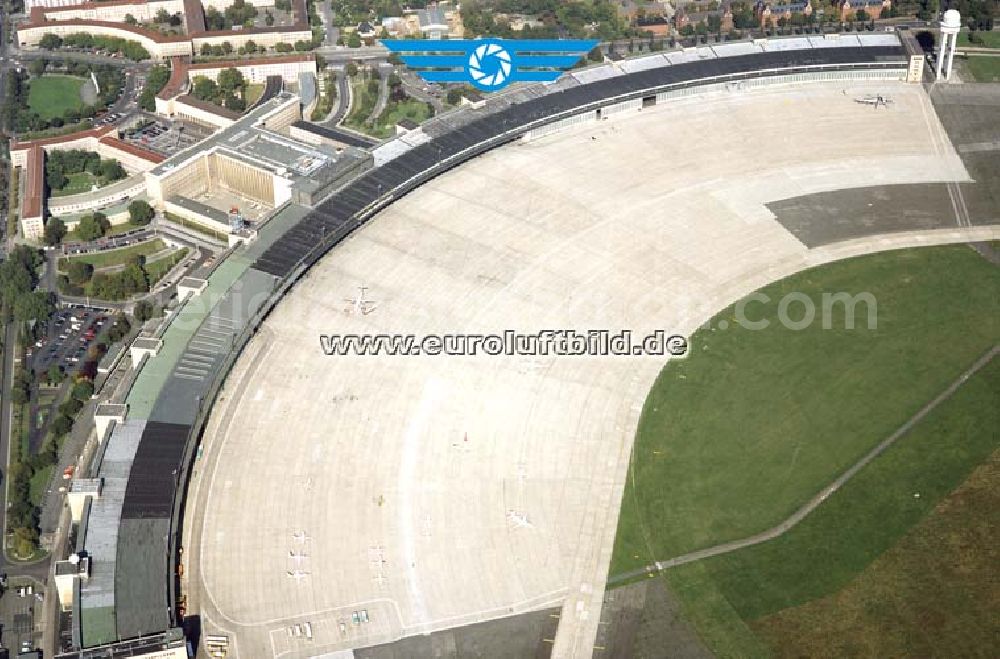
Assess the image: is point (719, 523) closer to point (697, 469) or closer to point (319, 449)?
point (697, 469)


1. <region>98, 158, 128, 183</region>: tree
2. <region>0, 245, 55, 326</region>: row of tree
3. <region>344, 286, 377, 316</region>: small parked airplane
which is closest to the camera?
<region>344, 286, 377, 316</region>: small parked airplane

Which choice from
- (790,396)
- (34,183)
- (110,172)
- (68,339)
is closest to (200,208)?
(110,172)

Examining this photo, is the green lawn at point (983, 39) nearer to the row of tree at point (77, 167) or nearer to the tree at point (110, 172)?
the tree at point (110, 172)

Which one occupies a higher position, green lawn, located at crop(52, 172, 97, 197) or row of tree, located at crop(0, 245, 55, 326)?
green lawn, located at crop(52, 172, 97, 197)

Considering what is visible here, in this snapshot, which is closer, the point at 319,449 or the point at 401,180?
the point at 319,449

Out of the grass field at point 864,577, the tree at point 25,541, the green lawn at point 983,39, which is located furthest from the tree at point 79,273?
the green lawn at point 983,39

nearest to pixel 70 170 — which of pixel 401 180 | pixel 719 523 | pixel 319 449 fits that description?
pixel 401 180

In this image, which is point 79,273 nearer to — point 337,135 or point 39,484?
point 39,484

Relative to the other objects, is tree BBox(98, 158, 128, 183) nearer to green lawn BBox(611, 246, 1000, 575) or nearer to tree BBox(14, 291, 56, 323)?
tree BBox(14, 291, 56, 323)

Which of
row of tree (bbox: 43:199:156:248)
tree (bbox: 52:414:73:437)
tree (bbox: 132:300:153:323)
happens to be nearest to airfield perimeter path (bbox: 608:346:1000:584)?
tree (bbox: 52:414:73:437)
